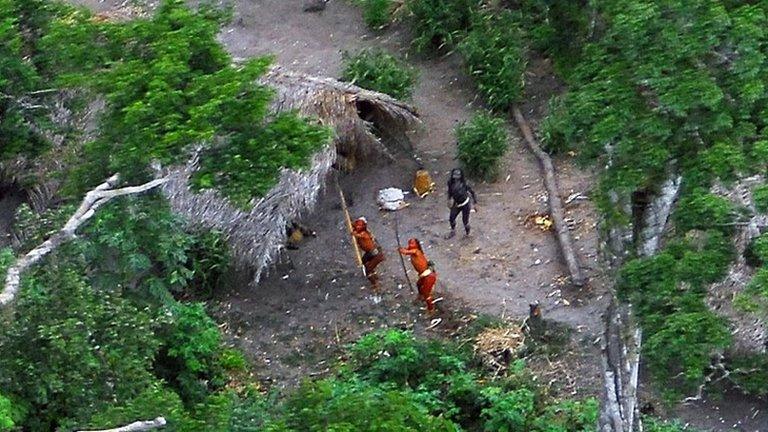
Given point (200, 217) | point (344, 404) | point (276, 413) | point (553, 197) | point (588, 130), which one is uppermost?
point (588, 130)

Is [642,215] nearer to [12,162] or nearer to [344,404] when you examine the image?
[344,404]

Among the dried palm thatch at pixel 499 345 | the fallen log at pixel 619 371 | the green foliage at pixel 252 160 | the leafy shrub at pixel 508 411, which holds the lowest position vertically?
the dried palm thatch at pixel 499 345

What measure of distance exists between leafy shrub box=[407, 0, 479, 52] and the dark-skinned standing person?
386 cm

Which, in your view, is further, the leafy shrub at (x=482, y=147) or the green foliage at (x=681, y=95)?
the leafy shrub at (x=482, y=147)

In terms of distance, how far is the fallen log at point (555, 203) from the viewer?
14.3 m

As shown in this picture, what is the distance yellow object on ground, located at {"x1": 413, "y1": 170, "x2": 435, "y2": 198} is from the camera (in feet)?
52.5

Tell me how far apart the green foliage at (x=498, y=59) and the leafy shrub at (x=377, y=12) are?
2.04 metres

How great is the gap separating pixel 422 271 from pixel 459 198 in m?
1.38

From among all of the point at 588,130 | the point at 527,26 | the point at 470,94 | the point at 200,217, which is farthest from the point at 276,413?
the point at 470,94

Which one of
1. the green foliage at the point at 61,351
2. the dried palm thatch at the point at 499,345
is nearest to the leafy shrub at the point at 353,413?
the green foliage at the point at 61,351

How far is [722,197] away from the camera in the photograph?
27.3 feet

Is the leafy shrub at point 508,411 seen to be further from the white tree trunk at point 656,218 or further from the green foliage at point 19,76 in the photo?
the green foliage at point 19,76

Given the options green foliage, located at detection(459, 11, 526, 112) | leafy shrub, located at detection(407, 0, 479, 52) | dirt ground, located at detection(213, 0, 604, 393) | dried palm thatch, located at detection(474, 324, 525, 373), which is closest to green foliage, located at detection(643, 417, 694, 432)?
dirt ground, located at detection(213, 0, 604, 393)

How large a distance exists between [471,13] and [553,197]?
12.0ft
